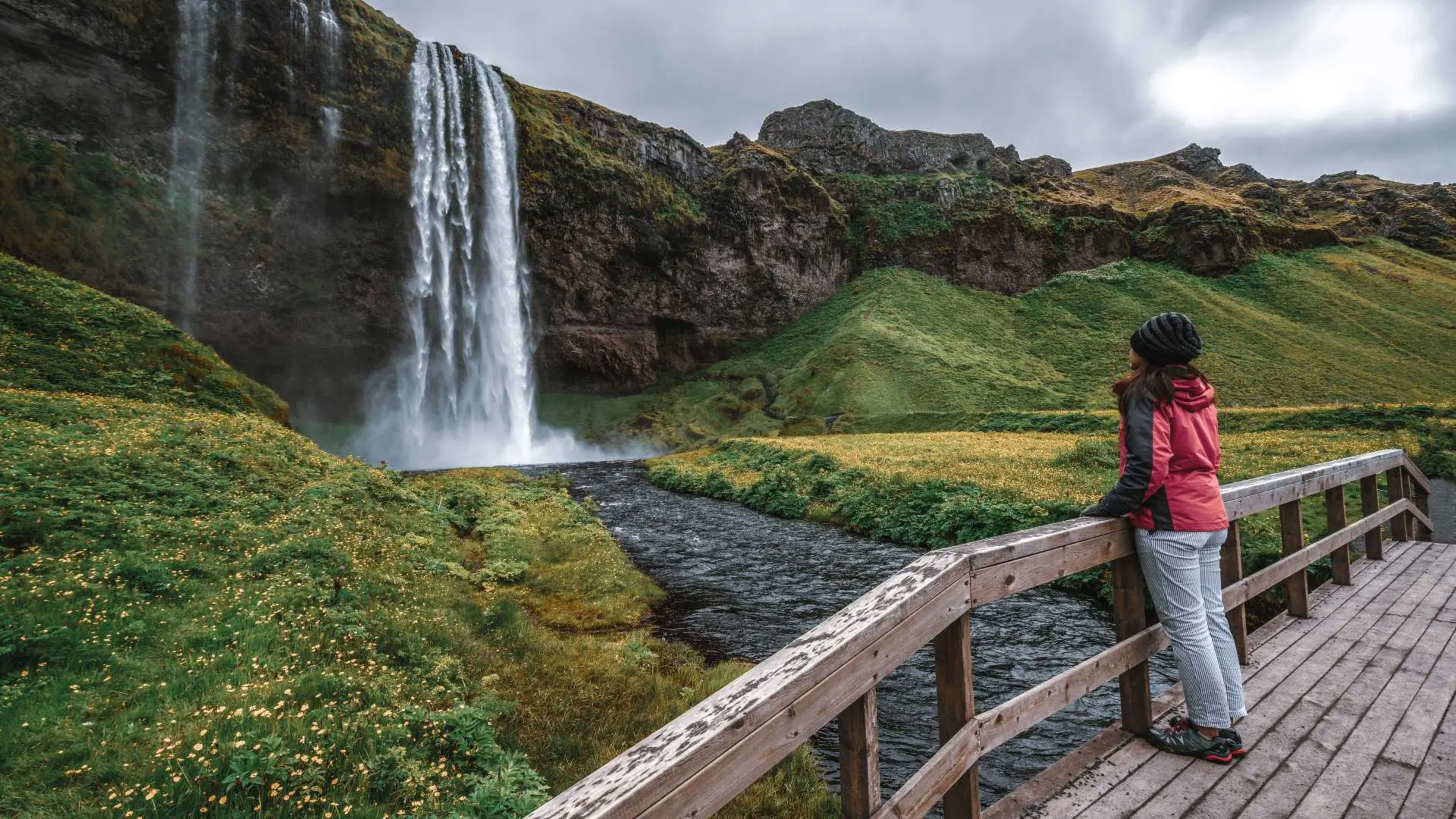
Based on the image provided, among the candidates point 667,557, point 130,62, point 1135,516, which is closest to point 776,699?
point 1135,516

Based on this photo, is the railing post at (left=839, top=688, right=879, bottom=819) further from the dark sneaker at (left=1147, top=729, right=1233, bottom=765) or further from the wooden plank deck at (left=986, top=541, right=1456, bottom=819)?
the dark sneaker at (left=1147, top=729, right=1233, bottom=765)

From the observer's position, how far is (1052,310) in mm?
77500

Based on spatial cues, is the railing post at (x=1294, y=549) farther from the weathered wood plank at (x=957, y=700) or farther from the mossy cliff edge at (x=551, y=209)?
the mossy cliff edge at (x=551, y=209)

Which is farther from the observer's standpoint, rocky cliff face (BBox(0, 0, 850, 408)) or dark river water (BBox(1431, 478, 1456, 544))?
rocky cliff face (BBox(0, 0, 850, 408))

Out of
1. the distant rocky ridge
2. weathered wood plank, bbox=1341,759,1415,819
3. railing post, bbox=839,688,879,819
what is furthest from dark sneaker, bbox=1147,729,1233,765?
the distant rocky ridge

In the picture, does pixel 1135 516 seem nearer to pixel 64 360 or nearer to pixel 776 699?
pixel 776 699

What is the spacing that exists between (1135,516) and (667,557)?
503 inches

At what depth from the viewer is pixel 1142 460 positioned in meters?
4.11

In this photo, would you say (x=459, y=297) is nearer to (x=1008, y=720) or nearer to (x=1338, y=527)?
(x=1338, y=527)

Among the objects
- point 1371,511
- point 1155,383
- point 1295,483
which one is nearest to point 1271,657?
point 1295,483

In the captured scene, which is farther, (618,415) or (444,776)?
(618,415)

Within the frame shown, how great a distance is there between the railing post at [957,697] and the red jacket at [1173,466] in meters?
1.69

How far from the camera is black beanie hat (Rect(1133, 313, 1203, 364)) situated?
13.6 feet

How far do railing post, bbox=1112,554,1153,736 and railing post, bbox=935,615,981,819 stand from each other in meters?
1.83
